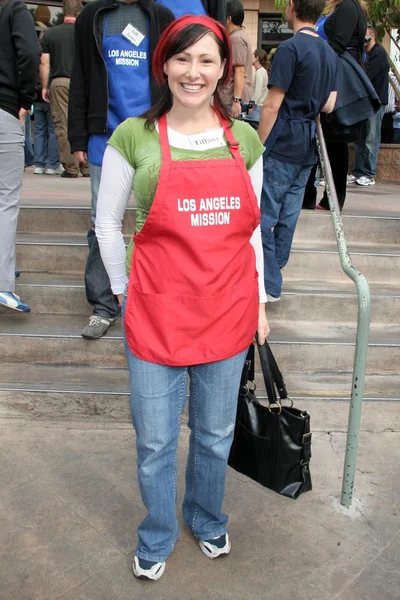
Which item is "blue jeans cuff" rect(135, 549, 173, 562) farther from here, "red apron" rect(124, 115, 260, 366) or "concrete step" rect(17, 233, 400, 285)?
"concrete step" rect(17, 233, 400, 285)

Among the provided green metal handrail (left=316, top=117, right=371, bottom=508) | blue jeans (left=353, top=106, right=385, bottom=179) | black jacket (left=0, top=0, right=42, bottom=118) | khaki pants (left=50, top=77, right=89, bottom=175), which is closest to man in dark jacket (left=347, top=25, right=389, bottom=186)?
blue jeans (left=353, top=106, right=385, bottom=179)

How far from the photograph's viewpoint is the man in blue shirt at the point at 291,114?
12.6 feet

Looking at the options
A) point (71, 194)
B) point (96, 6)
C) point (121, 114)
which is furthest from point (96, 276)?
point (71, 194)

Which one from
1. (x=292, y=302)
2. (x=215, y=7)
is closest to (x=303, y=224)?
(x=292, y=302)

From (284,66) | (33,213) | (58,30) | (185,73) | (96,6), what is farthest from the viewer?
(58,30)

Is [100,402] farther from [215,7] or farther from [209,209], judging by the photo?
[215,7]

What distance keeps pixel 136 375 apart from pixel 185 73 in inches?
39.5

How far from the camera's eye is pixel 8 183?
382 centimetres

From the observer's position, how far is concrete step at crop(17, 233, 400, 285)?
15.2ft

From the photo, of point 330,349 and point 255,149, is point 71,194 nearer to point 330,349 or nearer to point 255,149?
point 330,349

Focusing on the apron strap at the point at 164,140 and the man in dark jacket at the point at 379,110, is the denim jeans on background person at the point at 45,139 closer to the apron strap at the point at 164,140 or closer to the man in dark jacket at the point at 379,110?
the man in dark jacket at the point at 379,110

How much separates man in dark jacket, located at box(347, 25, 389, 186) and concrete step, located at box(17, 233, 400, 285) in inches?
136

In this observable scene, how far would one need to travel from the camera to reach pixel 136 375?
7.15 feet

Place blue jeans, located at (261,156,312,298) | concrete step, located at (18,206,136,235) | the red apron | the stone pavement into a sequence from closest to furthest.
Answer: the red apron < the stone pavement < blue jeans, located at (261,156,312,298) < concrete step, located at (18,206,136,235)
